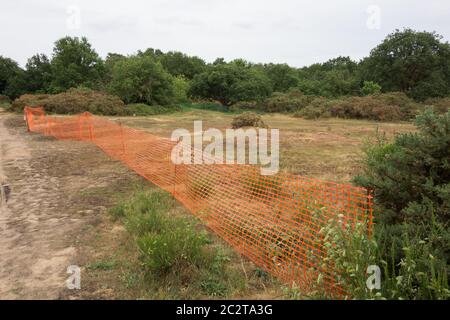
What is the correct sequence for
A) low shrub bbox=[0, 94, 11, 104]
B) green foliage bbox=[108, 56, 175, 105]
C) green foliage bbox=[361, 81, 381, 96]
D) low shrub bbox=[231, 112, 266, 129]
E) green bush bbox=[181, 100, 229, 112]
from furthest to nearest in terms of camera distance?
green bush bbox=[181, 100, 229, 112]
low shrub bbox=[0, 94, 11, 104]
green foliage bbox=[361, 81, 381, 96]
green foliage bbox=[108, 56, 175, 105]
low shrub bbox=[231, 112, 266, 129]

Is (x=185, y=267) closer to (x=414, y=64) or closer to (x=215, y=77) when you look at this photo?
(x=414, y=64)

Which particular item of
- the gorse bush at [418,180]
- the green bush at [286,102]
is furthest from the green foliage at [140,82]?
the gorse bush at [418,180]

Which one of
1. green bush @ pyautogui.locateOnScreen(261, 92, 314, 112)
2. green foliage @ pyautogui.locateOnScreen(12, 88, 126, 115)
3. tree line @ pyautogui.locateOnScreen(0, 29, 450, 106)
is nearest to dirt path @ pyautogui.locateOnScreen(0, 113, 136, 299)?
green foliage @ pyautogui.locateOnScreen(12, 88, 126, 115)

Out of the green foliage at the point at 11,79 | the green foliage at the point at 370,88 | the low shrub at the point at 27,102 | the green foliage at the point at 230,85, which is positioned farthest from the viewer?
the green foliage at the point at 11,79

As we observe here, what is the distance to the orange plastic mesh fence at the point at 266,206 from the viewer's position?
10.7ft

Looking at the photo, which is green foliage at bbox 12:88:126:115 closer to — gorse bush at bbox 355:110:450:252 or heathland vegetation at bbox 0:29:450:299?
heathland vegetation at bbox 0:29:450:299

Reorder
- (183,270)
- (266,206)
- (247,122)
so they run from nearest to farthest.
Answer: (183,270) → (266,206) → (247,122)

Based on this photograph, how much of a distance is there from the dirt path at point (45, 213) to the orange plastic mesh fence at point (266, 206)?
1176mm

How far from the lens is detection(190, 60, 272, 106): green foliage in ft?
126

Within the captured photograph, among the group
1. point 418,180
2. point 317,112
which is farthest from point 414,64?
point 418,180

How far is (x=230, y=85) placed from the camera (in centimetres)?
3997

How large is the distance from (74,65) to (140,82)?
40.1ft

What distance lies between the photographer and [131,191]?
6645mm

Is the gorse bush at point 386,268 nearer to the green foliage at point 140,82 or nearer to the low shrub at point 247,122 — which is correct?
the low shrub at point 247,122
